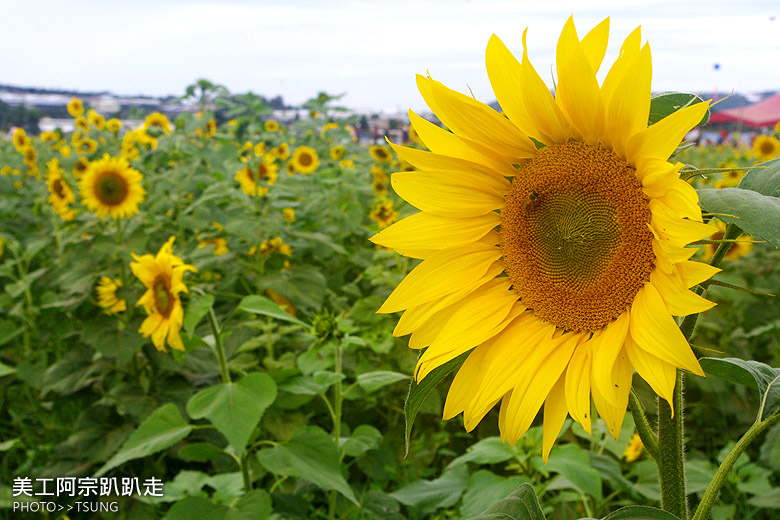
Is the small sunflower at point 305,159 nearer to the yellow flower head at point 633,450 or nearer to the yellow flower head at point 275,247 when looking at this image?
the yellow flower head at point 275,247

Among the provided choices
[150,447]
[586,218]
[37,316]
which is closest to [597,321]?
[586,218]

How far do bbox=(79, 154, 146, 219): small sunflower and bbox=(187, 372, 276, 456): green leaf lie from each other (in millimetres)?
1357

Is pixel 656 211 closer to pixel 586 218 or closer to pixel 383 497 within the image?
pixel 586 218

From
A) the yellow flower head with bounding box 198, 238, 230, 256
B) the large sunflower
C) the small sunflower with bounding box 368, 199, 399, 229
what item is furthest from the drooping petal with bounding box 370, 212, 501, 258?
the small sunflower with bounding box 368, 199, 399, 229

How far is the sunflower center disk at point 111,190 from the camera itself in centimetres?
242

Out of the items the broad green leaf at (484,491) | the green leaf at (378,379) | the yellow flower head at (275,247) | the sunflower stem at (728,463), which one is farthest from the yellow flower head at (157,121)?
the sunflower stem at (728,463)

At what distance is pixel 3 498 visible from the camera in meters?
1.98

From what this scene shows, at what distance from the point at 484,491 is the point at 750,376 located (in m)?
0.61

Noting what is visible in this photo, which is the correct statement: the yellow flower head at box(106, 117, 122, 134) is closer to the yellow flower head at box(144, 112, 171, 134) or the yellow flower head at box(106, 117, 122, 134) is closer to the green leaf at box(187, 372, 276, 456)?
the yellow flower head at box(144, 112, 171, 134)

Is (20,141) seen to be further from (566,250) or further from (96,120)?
(566,250)

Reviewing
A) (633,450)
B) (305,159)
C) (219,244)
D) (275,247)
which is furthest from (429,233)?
(305,159)

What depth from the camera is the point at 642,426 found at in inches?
26.1

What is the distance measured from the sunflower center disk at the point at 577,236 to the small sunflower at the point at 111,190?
1977mm

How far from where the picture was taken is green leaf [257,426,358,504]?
1220 millimetres
